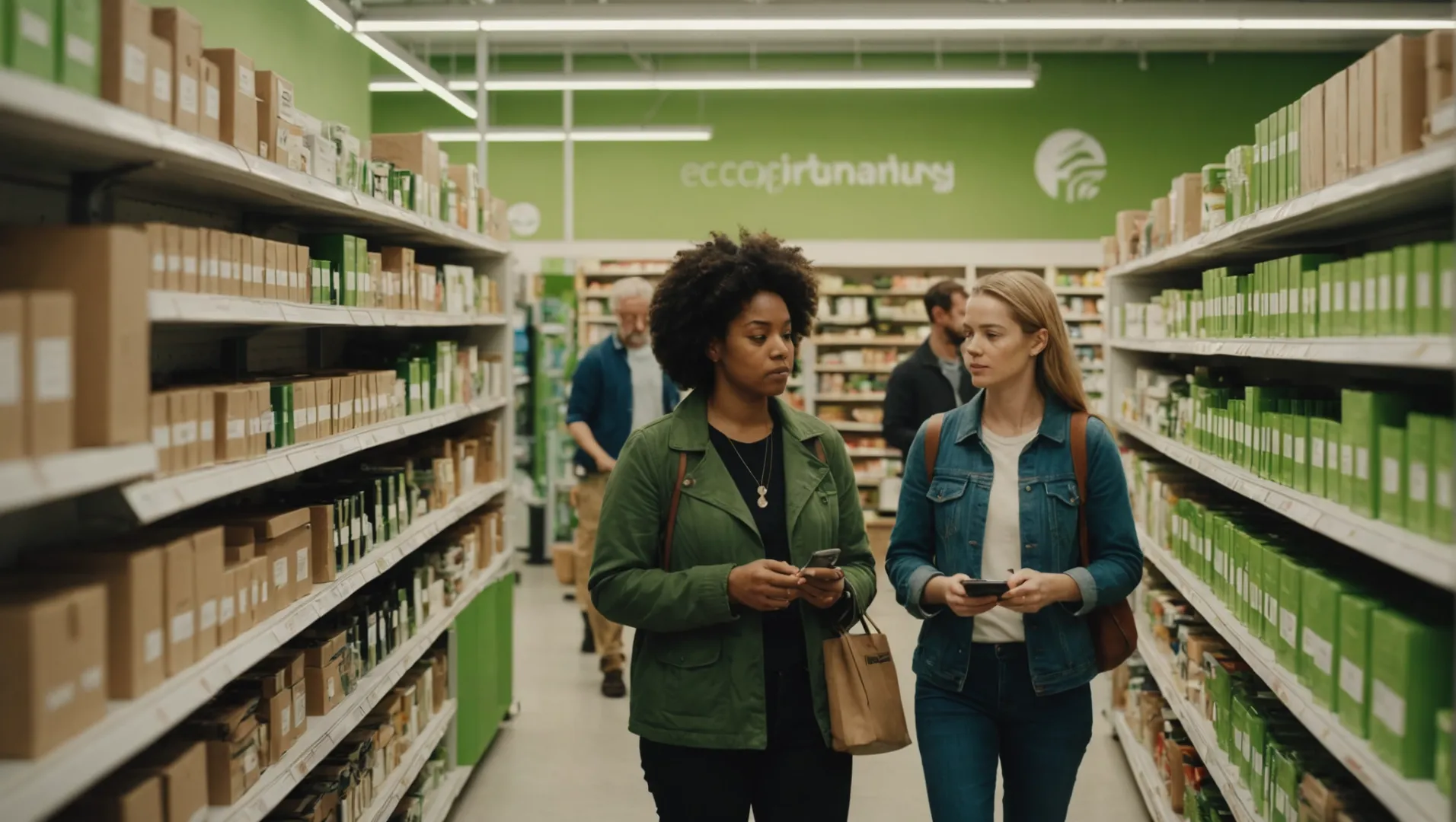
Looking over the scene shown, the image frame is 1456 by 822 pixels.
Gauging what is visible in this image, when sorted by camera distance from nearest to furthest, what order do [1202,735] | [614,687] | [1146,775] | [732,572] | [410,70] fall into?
[732,572], [1202,735], [1146,775], [614,687], [410,70]

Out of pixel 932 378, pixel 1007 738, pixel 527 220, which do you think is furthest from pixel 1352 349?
pixel 527 220

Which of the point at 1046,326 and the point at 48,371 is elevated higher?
the point at 1046,326

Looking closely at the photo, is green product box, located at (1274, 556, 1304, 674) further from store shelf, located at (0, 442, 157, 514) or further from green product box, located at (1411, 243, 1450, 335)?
store shelf, located at (0, 442, 157, 514)

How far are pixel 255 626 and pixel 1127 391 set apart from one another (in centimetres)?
440

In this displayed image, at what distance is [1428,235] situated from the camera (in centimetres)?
296

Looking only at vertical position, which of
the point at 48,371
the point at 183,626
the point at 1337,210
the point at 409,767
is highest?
the point at 1337,210

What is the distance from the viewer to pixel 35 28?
1800mm

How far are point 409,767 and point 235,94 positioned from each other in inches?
97.8

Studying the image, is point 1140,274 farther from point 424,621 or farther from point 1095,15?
point 424,621

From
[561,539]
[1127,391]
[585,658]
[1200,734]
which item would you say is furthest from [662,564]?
[561,539]

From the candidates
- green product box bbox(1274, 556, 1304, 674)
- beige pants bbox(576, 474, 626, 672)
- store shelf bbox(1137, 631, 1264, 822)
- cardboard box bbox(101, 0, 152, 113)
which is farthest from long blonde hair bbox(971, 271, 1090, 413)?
beige pants bbox(576, 474, 626, 672)

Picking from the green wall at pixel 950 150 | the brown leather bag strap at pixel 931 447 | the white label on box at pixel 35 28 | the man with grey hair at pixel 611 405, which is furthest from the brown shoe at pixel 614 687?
the green wall at pixel 950 150

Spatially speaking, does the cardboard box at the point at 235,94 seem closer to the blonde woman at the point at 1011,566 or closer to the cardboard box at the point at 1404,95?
the blonde woman at the point at 1011,566

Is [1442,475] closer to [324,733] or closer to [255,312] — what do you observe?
[255,312]
